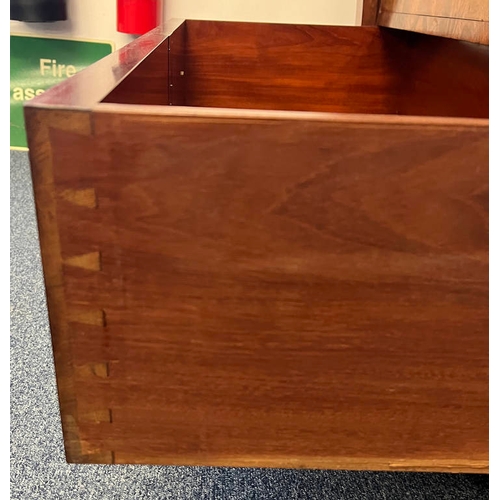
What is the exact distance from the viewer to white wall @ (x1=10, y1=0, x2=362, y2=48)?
6.86ft

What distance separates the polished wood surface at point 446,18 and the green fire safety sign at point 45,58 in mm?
1400

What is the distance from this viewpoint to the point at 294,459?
54 cm

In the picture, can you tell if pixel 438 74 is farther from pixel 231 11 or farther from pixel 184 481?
pixel 231 11

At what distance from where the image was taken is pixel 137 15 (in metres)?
2.01

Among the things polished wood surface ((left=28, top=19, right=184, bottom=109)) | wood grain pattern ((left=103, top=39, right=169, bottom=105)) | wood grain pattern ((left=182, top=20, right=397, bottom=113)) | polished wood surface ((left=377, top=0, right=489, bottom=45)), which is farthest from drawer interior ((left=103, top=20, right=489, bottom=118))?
polished wood surface ((left=28, top=19, right=184, bottom=109))

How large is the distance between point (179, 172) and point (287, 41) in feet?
3.08

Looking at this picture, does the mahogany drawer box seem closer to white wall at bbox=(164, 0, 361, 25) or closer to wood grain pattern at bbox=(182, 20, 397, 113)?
wood grain pattern at bbox=(182, 20, 397, 113)

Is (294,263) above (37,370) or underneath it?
above

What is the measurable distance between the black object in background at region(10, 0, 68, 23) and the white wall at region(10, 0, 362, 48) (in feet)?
0.35

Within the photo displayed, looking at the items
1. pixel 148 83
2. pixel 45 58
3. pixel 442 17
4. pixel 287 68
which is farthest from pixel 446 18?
pixel 45 58

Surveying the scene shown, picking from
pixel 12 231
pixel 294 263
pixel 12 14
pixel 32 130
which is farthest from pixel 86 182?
pixel 12 14

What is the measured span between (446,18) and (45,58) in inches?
70.9

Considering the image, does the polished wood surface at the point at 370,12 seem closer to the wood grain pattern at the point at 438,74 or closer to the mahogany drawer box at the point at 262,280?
the wood grain pattern at the point at 438,74
